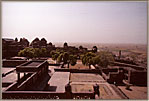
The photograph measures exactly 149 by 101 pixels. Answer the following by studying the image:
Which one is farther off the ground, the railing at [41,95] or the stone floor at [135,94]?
the railing at [41,95]

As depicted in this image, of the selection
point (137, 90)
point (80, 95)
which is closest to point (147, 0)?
point (80, 95)

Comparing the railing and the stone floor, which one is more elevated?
the railing

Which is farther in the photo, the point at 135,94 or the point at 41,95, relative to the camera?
the point at 135,94

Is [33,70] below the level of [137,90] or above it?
above

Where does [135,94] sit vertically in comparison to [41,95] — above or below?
below

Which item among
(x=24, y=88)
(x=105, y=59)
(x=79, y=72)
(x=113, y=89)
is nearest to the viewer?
(x=24, y=88)

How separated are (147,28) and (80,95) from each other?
148 inches

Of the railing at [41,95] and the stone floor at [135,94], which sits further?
the stone floor at [135,94]

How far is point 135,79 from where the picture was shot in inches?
476

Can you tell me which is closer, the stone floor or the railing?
the railing

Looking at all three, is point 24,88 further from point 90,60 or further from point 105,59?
point 105,59

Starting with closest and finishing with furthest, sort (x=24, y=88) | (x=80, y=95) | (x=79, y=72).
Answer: (x=80, y=95)
(x=24, y=88)
(x=79, y=72)

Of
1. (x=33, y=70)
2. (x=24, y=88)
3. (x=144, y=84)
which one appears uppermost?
(x=33, y=70)

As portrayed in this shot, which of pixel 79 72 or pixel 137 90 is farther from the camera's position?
pixel 79 72
